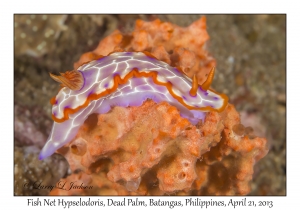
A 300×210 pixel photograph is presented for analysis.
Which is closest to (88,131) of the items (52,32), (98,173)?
(98,173)

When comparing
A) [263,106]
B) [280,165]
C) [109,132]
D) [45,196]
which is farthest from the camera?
[263,106]

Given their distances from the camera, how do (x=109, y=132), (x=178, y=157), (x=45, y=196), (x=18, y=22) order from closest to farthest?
(x=178, y=157), (x=109, y=132), (x=45, y=196), (x=18, y=22)

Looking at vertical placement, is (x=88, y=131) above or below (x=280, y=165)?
above

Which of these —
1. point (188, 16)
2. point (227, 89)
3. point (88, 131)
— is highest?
point (188, 16)

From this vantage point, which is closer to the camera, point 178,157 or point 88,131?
point 178,157

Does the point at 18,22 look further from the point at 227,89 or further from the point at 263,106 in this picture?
the point at 263,106

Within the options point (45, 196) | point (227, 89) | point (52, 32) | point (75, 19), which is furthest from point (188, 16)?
point (45, 196)

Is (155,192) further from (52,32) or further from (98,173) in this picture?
(52,32)
